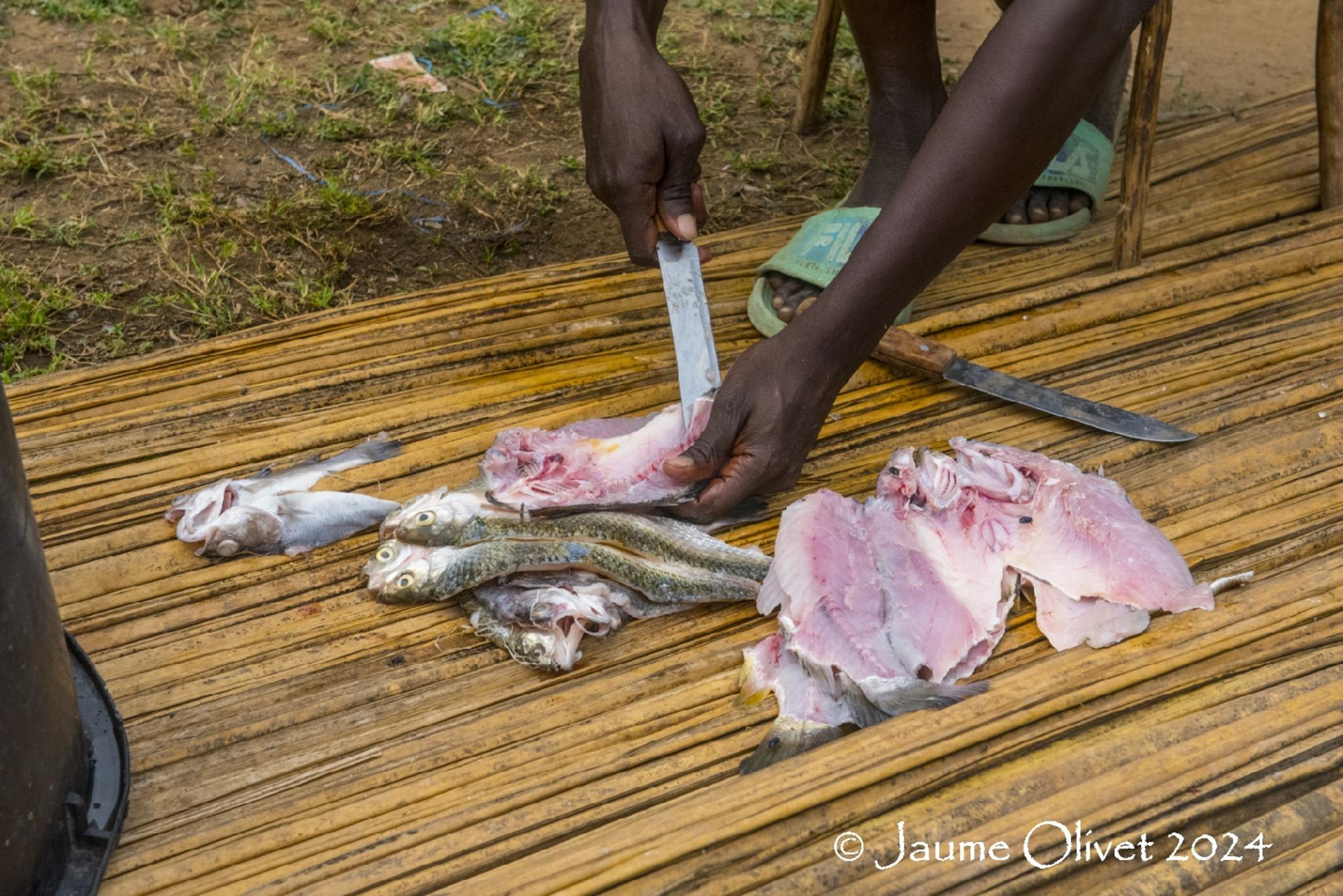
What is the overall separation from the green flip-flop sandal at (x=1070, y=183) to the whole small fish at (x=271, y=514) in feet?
6.35

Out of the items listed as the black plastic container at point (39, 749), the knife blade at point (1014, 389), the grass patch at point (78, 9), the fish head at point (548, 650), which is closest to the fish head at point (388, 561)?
the fish head at point (548, 650)

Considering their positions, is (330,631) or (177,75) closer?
(330,631)

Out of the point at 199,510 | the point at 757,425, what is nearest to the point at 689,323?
the point at 757,425

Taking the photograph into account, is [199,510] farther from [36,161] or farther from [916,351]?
[36,161]

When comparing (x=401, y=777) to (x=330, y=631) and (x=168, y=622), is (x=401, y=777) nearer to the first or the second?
(x=330, y=631)

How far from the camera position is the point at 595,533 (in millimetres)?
2016

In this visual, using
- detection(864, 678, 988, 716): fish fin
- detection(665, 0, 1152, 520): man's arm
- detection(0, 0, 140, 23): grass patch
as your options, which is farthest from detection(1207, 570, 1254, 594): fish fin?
detection(0, 0, 140, 23): grass patch

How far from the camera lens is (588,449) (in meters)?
2.26

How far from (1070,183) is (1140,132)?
1.02 ft

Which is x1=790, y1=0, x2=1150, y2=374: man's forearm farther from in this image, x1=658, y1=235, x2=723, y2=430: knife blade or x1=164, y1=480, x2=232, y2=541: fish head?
x1=164, y1=480, x2=232, y2=541: fish head

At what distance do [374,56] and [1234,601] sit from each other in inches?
162

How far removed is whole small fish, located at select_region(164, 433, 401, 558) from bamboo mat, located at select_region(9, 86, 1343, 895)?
0.04 meters

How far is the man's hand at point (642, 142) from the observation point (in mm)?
2254

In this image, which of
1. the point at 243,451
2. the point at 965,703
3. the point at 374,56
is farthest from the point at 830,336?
the point at 374,56
